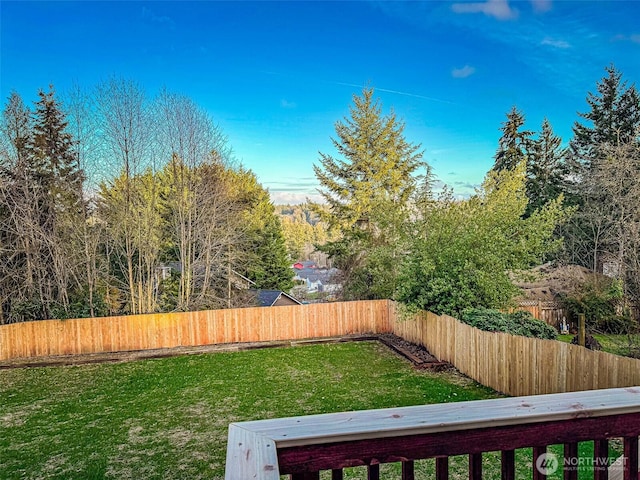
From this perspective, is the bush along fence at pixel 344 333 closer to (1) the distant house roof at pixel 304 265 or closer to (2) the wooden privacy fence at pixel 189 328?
(2) the wooden privacy fence at pixel 189 328

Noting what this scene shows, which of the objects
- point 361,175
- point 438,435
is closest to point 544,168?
point 361,175

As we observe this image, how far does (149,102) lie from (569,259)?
619 inches

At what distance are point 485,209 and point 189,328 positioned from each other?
8003mm

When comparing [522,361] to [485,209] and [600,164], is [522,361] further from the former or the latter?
[600,164]

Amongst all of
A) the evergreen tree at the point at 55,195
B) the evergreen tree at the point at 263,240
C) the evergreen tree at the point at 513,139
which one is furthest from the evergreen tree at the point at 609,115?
the evergreen tree at the point at 55,195

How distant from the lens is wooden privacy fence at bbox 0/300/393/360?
1039 cm

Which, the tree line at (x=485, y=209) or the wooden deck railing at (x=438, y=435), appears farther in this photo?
the tree line at (x=485, y=209)

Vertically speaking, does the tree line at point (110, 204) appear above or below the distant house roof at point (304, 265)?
above

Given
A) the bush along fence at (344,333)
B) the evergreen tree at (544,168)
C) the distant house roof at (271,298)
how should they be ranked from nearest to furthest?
the bush along fence at (344,333) → the distant house roof at (271,298) → the evergreen tree at (544,168)

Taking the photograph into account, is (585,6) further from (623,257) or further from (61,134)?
(61,134)

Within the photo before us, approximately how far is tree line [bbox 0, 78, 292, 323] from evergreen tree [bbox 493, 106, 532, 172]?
42.2 ft

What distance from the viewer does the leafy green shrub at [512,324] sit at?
7.04 meters

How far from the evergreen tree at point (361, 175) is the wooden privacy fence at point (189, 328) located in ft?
10.7

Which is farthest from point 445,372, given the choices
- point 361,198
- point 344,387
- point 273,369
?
point 361,198
